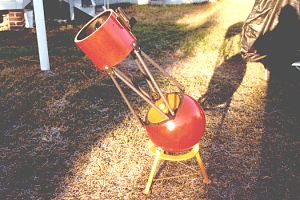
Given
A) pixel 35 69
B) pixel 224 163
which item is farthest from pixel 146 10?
pixel 224 163

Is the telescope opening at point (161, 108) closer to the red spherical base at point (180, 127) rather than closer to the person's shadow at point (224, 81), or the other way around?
the red spherical base at point (180, 127)

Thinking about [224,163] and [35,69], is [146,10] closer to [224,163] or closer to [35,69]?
[35,69]

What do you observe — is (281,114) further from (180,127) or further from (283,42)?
(180,127)

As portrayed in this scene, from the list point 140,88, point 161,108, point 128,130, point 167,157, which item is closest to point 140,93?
point 140,88

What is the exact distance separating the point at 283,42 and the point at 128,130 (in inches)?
129

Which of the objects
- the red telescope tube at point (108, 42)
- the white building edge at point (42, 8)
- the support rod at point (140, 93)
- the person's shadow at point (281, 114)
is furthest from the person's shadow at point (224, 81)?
the white building edge at point (42, 8)

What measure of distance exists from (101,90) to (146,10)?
708 cm

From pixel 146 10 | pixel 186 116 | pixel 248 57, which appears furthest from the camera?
pixel 146 10

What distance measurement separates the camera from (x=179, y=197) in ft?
12.1

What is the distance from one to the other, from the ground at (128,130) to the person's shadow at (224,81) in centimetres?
2

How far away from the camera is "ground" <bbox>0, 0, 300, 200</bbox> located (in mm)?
3848

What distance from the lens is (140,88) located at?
133 inches

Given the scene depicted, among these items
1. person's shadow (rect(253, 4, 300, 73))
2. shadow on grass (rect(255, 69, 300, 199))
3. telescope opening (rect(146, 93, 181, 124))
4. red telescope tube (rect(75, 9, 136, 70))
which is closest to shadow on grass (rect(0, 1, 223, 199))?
telescope opening (rect(146, 93, 181, 124))

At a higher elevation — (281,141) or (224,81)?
(281,141)
